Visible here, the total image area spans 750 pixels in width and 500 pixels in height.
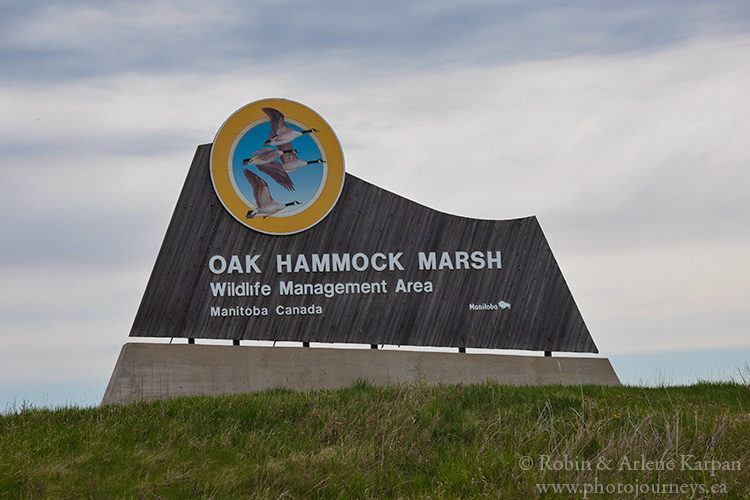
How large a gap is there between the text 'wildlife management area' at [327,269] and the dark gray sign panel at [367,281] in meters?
0.03

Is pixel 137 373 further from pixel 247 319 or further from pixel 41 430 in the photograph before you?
pixel 41 430

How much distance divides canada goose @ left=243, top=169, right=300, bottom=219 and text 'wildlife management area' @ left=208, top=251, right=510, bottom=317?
4.03 feet

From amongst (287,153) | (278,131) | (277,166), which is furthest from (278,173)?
(278,131)

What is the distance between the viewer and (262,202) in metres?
21.6

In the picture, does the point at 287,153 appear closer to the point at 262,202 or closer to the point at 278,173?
the point at 278,173

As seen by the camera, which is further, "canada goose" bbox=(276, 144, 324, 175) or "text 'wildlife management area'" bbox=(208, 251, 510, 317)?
"canada goose" bbox=(276, 144, 324, 175)

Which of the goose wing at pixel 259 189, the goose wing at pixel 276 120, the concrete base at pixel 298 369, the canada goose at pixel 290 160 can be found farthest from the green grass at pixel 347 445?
the goose wing at pixel 276 120

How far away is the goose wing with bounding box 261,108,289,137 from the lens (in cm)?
2180

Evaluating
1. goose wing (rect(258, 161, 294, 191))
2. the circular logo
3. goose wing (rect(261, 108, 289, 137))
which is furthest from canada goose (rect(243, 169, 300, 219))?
goose wing (rect(261, 108, 289, 137))

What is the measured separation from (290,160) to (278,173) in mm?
493

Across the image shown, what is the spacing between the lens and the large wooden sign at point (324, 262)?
69.1ft

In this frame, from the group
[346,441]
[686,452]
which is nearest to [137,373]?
[346,441]

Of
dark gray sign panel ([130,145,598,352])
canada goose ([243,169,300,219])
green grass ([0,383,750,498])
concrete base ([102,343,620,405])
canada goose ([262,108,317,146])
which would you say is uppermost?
canada goose ([262,108,317,146])

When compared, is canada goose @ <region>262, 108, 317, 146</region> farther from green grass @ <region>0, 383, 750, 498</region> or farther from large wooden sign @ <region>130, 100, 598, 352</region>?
green grass @ <region>0, 383, 750, 498</region>
